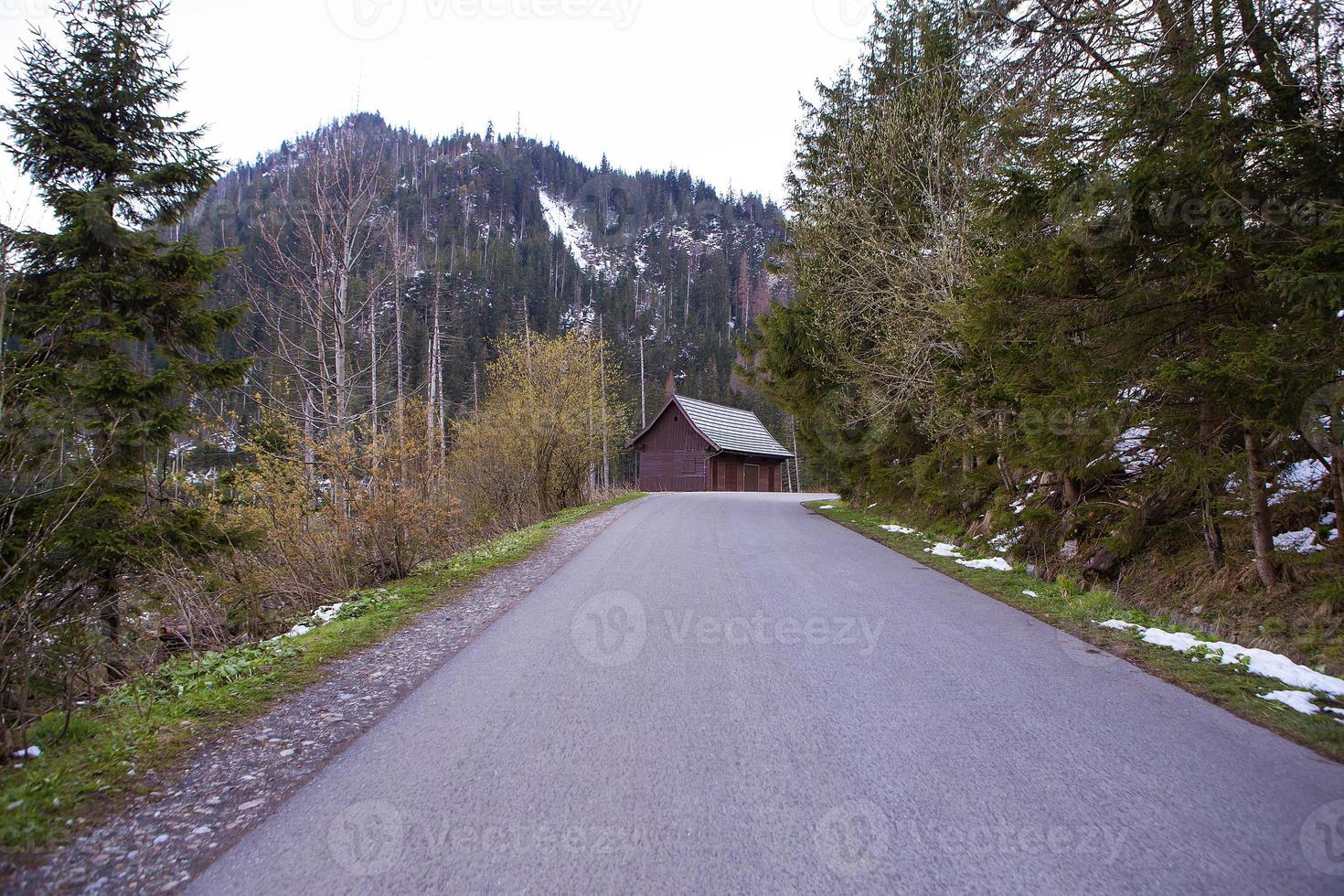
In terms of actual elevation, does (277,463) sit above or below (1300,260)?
below

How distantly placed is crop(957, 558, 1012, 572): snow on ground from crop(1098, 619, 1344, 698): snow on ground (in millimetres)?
3246

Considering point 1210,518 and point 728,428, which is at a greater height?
point 728,428

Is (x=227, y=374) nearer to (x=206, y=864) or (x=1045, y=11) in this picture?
(x=206, y=864)

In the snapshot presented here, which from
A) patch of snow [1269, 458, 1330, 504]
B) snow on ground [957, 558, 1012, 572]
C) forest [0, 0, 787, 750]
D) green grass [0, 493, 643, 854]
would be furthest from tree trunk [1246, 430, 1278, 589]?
forest [0, 0, 787, 750]

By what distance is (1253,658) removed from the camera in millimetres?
4641

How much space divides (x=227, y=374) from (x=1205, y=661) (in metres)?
10.2

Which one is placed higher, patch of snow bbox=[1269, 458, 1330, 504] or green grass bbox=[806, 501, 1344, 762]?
patch of snow bbox=[1269, 458, 1330, 504]

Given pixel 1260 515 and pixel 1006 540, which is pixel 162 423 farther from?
pixel 1006 540

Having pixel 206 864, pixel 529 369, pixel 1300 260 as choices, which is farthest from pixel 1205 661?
pixel 529 369

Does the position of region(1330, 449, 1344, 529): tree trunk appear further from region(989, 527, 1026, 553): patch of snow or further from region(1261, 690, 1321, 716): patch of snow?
region(989, 527, 1026, 553): patch of snow

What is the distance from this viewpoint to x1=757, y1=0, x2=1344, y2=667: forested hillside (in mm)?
4898

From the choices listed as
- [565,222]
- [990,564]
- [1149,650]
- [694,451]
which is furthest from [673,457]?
[565,222]

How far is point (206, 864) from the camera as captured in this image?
8.25 feet

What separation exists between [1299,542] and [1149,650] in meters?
2.40
